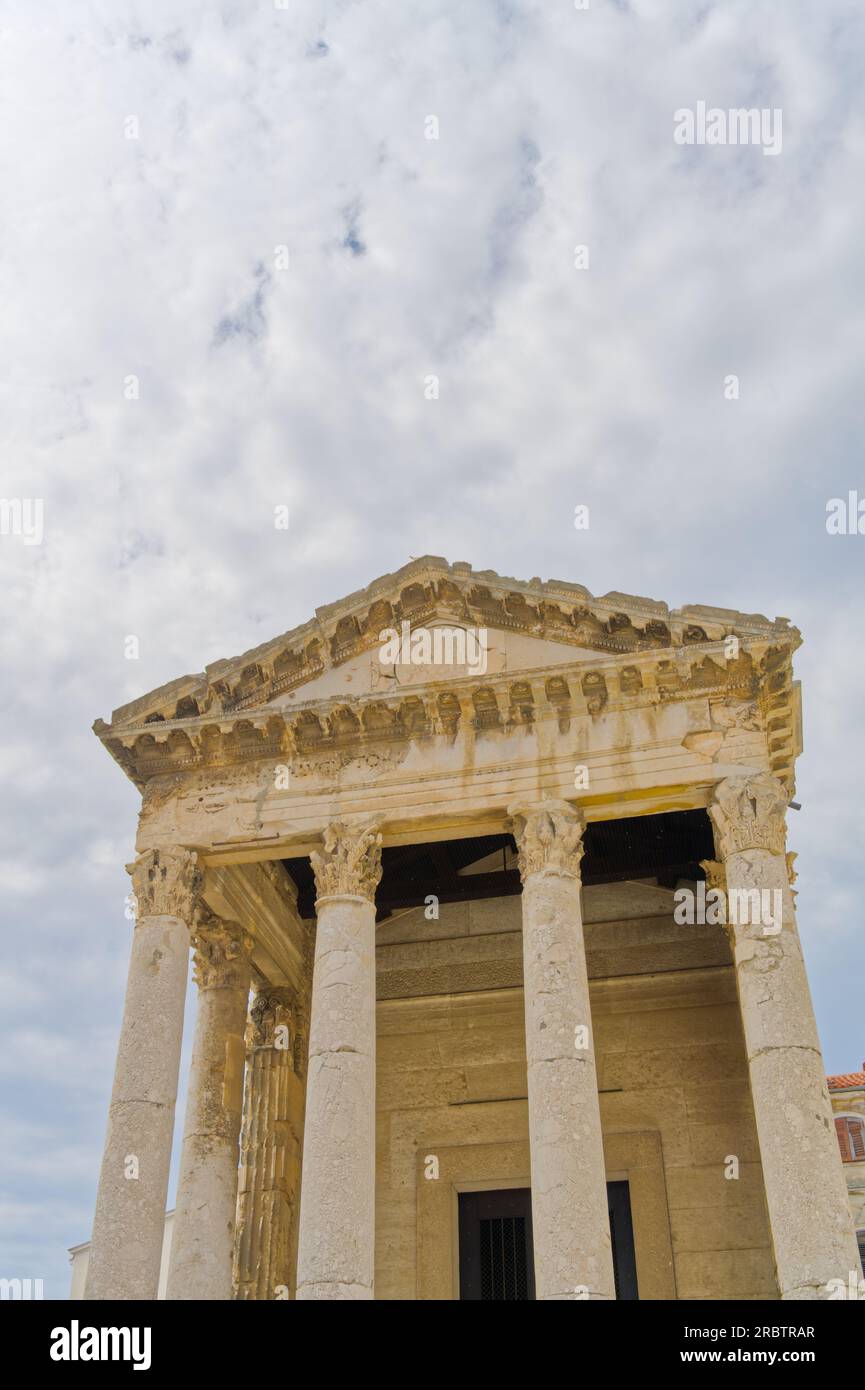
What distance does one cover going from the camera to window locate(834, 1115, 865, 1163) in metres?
38.2

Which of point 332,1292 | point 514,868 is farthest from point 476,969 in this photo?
Result: point 332,1292

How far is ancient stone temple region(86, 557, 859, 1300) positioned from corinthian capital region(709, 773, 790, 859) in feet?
0.15

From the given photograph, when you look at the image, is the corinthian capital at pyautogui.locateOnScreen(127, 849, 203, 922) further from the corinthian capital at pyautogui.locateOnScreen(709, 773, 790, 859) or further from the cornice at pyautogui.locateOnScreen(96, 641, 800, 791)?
the corinthian capital at pyautogui.locateOnScreen(709, 773, 790, 859)

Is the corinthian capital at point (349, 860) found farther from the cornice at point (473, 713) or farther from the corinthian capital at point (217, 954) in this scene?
the corinthian capital at point (217, 954)

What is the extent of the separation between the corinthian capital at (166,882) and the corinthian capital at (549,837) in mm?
4404

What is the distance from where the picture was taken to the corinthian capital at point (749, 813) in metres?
14.6

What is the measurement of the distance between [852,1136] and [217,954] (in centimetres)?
2803

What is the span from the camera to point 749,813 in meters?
14.8

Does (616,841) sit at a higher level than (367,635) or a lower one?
lower

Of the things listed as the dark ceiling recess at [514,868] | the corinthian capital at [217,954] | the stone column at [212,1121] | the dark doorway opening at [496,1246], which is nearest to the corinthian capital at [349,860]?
the stone column at [212,1121]

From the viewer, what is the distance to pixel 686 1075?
732 inches
